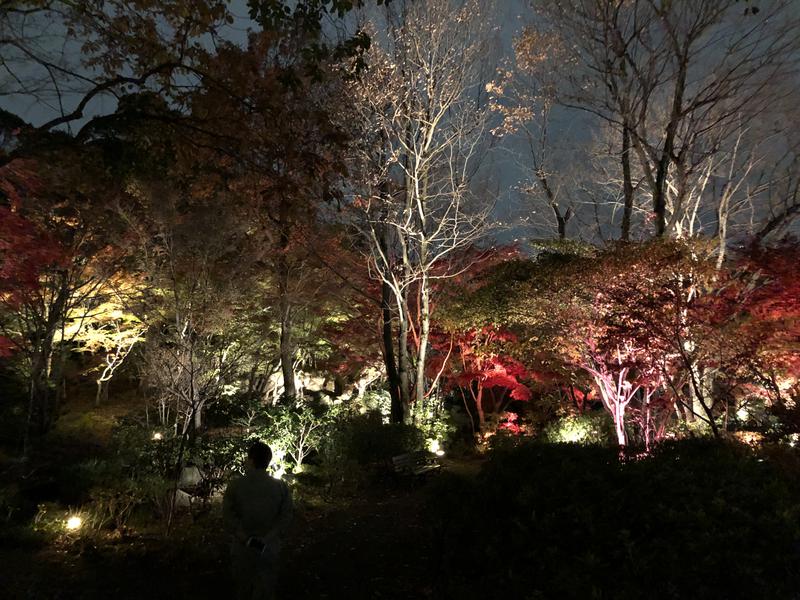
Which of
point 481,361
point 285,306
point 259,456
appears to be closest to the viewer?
point 259,456

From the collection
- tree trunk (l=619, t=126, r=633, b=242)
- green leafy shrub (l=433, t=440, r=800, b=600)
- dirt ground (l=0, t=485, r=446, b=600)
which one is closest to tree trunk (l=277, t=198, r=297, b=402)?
dirt ground (l=0, t=485, r=446, b=600)

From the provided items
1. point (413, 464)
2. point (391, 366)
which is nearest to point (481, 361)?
point (391, 366)

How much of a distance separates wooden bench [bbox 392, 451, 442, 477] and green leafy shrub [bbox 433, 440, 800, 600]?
5.20 meters

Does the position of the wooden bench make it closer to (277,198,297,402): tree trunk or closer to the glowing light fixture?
the glowing light fixture

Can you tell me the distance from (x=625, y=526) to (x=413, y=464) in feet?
23.6

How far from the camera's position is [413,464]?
33.8 feet

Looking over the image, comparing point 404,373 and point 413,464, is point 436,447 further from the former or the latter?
point 413,464

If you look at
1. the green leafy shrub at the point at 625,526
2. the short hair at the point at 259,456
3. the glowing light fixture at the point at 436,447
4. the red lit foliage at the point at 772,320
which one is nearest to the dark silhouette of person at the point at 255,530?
the short hair at the point at 259,456

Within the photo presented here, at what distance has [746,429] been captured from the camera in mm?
12156

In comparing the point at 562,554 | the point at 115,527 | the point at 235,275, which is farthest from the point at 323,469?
the point at 562,554

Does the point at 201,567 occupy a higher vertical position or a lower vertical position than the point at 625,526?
lower

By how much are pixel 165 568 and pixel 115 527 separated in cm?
→ 145

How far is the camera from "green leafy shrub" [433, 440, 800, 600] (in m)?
2.86

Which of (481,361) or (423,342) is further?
(481,361)
